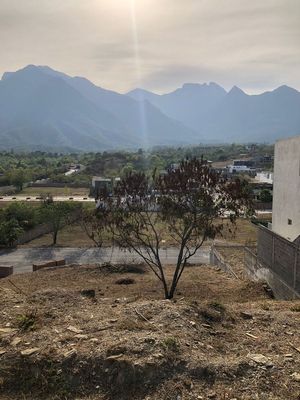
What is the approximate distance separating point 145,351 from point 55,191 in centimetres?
9085

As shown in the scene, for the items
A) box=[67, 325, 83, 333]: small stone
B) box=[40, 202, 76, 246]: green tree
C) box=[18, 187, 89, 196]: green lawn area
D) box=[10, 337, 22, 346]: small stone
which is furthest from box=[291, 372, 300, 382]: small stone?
box=[18, 187, 89, 196]: green lawn area

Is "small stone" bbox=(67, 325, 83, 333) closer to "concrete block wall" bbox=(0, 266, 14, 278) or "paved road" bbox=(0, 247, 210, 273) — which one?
"concrete block wall" bbox=(0, 266, 14, 278)

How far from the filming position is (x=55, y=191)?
95.2 meters

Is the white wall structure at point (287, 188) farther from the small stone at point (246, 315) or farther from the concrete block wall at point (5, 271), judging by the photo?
the concrete block wall at point (5, 271)

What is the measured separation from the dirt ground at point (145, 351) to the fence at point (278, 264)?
4.14 m

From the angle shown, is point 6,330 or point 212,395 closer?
point 212,395

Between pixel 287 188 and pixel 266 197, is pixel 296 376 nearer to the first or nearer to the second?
pixel 287 188

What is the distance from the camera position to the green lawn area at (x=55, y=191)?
89.6m

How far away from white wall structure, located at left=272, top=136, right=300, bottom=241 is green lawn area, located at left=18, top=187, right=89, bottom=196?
222 feet

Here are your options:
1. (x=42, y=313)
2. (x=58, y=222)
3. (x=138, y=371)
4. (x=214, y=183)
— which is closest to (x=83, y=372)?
(x=138, y=371)

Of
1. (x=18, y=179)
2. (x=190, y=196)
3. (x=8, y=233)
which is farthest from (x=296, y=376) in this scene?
(x=18, y=179)

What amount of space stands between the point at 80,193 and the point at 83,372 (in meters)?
86.0

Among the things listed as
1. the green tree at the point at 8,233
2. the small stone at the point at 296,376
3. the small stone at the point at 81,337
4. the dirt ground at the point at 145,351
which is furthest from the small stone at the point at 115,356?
the green tree at the point at 8,233

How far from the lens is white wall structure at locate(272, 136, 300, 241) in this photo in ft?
70.9
